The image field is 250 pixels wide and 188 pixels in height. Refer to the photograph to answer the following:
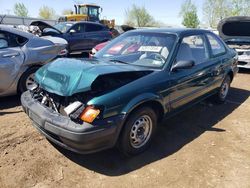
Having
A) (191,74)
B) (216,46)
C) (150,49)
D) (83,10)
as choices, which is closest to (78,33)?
(216,46)

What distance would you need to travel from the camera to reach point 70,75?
124 inches

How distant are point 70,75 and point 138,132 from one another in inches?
46.5

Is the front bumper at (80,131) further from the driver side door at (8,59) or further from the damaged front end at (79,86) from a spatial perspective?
the driver side door at (8,59)

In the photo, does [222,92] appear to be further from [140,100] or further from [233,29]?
[233,29]

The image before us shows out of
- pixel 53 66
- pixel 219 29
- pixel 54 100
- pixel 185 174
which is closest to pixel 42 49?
pixel 53 66

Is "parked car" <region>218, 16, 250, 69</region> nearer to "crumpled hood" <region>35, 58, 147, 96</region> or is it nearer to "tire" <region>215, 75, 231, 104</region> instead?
"tire" <region>215, 75, 231, 104</region>

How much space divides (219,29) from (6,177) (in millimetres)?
8644

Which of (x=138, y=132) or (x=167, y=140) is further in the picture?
(x=167, y=140)

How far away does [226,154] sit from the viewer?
12.2ft

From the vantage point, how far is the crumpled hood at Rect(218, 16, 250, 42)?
919 cm

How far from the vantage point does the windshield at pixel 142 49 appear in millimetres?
3984

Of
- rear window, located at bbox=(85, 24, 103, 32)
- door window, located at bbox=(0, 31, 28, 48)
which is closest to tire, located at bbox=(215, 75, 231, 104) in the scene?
door window, located at bbox=(0, 31, 28, 48)

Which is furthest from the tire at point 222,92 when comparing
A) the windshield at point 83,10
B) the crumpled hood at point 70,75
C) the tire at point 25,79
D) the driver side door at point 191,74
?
the windshield at point 83,10

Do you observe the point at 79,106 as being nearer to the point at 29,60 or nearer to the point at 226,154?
the point at 226,154
